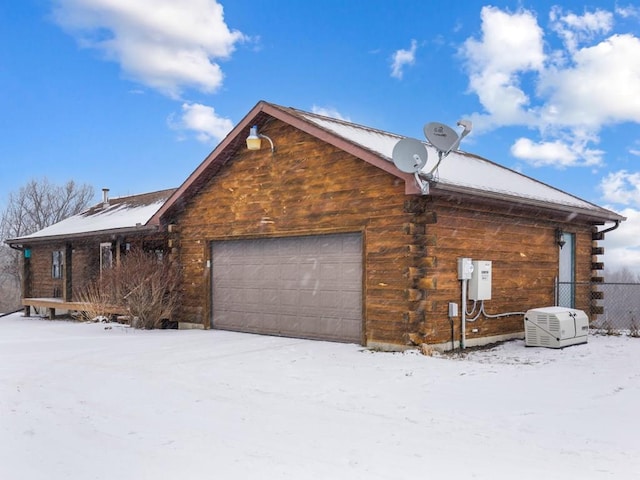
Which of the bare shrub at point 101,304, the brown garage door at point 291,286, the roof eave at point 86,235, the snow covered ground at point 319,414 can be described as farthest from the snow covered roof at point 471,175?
the bare shrub at point 101,304

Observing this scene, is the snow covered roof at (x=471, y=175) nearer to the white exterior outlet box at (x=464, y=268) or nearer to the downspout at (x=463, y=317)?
the white exterior outlet box at (x=464, y=268)

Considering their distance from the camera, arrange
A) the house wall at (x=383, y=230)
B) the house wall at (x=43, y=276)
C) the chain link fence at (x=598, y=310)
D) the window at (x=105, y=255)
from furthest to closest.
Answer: the house wall at (x=43, y=276), the window at (x=105, y=255), the chain link fence at (x=598, y=310), the house wall at (x=383, y=230)

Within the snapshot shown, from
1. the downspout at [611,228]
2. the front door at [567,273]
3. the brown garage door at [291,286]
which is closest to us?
the brown garage door at [291,286]

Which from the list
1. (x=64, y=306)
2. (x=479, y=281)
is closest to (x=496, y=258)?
(x=479, y=281)

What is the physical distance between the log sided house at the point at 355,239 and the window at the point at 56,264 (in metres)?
10.4

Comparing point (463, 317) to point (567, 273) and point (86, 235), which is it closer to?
point (567, 273)

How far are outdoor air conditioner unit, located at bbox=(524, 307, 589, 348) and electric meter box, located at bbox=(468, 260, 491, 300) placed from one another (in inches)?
41.2

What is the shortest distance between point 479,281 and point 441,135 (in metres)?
2.86

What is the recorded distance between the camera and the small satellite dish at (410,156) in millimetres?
9992

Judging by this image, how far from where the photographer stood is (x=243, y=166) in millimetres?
13852

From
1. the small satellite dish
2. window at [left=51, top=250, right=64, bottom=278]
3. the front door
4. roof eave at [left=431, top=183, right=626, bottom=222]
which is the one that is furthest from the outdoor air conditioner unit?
window at [left=51, top=250, right=64, bottom=278]

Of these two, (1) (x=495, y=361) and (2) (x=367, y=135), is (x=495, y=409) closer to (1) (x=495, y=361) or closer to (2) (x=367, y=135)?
(1) (x=495, y=361)

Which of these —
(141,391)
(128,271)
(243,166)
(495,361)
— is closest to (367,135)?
(243,166)

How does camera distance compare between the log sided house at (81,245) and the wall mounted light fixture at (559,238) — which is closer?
the wall mounted light fixture at (559,238)
